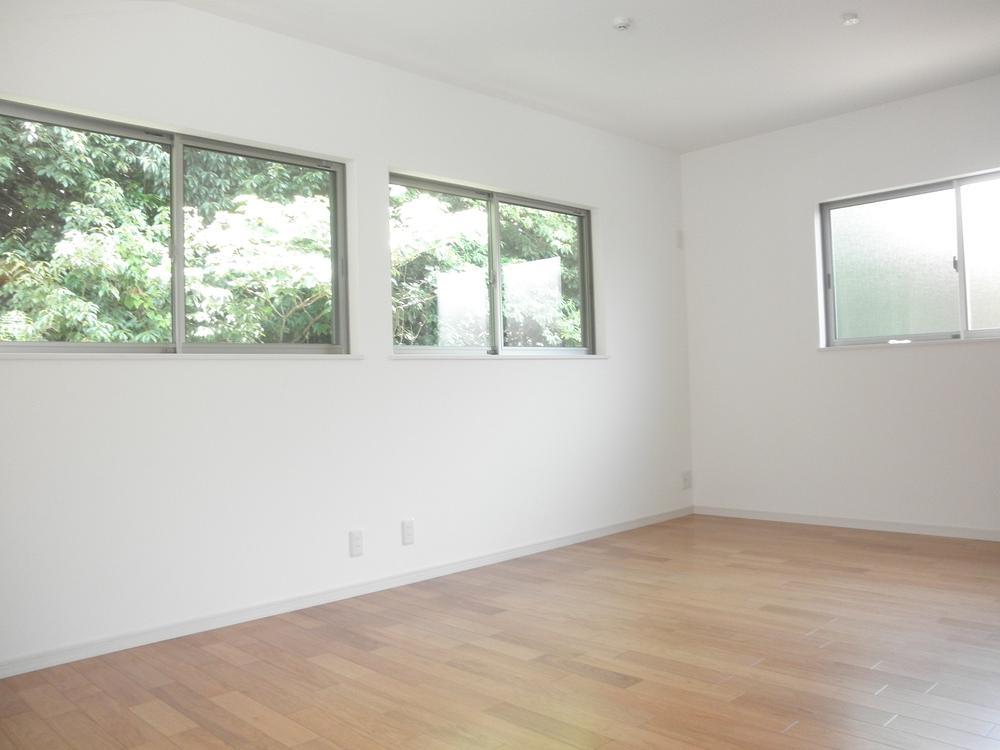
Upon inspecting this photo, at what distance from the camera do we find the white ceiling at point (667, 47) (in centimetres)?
380

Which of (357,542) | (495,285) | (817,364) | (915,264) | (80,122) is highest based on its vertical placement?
(80,122)

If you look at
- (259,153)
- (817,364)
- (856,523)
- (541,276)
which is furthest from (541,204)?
(856,523)

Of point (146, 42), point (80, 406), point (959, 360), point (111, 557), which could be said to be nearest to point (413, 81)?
point (146, 42)

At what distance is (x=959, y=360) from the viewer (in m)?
4.99

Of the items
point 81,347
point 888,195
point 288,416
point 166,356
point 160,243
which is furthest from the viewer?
point 888,195

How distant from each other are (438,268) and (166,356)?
1.74 metres

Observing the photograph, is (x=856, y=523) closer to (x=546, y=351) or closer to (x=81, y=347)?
(x=546, y=351)

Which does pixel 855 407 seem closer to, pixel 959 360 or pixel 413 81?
pixel 959 360

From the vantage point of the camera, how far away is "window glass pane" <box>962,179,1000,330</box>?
16.3ft

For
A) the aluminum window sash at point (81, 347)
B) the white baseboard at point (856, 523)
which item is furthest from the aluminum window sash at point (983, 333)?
the aluminum window sash at point (81, 347)

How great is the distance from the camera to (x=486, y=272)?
500cm

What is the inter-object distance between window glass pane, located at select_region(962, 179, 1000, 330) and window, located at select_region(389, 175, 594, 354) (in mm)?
2394

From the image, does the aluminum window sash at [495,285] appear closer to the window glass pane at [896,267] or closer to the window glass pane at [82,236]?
the window glass pane at [82,236]

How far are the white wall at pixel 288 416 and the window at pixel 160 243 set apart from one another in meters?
0.12
